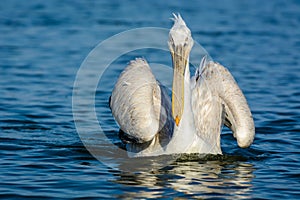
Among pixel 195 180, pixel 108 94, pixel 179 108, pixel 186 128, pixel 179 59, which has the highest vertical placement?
pixel 179 59

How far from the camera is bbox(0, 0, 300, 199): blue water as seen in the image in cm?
777

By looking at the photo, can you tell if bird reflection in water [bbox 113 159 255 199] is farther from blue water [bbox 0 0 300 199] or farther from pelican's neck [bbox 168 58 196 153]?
pelican's neck [bbox 168 58 196 153]

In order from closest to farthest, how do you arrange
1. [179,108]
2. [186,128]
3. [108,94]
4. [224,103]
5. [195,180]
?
[195,180], [179,108], [186,128], [224,103], [108,94]

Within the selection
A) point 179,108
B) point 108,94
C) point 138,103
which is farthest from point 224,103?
point 108,94

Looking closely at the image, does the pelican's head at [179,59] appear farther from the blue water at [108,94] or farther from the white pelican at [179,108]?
the blue water at [108,94]

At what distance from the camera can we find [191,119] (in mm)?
8211

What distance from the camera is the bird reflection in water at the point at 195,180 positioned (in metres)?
7.44

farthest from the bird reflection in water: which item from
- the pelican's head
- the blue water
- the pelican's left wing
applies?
the pelican's head

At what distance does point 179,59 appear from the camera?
8.02 metres

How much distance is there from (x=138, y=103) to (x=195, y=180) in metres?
1.08

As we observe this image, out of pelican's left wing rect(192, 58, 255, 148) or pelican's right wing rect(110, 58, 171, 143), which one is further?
pelican's left wing rect(192, 58, 255, 148)

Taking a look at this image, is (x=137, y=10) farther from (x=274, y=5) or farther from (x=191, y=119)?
(x=191, y=119)

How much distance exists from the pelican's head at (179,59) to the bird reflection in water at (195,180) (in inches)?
25.1

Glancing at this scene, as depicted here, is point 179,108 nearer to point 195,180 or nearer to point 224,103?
point 195,180
